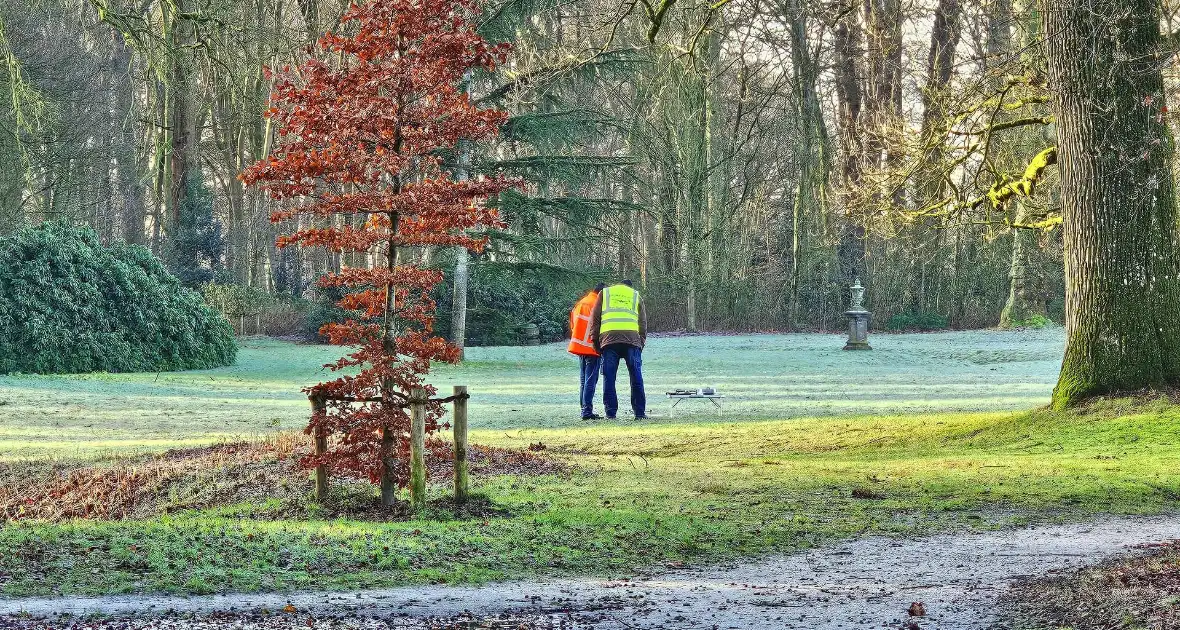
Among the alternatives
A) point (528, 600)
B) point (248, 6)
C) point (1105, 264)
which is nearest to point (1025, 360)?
point (1105, 264)

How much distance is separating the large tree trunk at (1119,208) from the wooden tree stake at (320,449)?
8341 mm

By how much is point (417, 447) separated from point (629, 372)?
26.9ft

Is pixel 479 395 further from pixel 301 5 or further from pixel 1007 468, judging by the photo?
pixel 301 5

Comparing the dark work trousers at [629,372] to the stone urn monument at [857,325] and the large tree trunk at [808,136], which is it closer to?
the stone urn monument at [857,325]

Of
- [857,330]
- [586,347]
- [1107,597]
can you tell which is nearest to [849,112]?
[857,330]

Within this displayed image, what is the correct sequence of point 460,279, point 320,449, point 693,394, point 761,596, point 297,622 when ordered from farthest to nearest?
point 460,279, point 693,394, point 320,449, point 761,596, point 297,622

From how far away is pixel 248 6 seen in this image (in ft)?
116

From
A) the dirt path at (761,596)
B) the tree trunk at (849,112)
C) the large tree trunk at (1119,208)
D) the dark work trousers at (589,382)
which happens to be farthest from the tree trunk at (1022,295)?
the dirt path at (761,596)

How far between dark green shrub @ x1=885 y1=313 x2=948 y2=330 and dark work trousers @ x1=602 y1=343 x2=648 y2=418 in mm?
24649

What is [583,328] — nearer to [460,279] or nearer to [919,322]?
[460,279]

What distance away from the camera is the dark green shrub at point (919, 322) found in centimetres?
4141

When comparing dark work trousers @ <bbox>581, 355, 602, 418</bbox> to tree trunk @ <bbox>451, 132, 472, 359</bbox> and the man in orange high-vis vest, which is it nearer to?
the man in orange high-vis vest

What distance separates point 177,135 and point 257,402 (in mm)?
21787

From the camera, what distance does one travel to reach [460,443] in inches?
399
